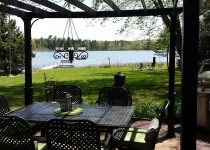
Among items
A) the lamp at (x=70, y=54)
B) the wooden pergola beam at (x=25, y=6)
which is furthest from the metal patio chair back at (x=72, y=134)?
the wooden pergola beam at (x=25, y=6)

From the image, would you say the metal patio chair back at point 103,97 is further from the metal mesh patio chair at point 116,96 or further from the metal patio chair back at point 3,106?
the metal patio chair back at point 3,106

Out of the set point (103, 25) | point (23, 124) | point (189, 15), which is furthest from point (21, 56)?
point (189, 15)

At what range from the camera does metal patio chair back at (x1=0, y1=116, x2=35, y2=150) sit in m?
3.62

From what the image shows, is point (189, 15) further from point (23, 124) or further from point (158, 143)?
point (158, 143)

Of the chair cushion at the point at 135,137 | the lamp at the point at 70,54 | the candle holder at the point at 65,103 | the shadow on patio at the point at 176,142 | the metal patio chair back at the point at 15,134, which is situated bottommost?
the shadow on patio at the point at 176,142

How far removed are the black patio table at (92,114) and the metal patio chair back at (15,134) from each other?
58 centimetres

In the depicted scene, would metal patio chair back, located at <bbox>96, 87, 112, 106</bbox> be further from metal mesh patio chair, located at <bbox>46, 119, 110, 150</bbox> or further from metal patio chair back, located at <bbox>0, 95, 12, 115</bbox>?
metal mesh patio chair, located at <bbox>46, 119, 110, 150</bbox>

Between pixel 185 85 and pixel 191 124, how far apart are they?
27 cm

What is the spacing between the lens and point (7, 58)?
29.7m

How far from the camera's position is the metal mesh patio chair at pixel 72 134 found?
11.5 ft

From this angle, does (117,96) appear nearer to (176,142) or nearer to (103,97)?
(103,97)

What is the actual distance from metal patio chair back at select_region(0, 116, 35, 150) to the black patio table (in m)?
0.58

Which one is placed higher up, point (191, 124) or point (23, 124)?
point (191, 124)

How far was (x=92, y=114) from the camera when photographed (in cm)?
474
